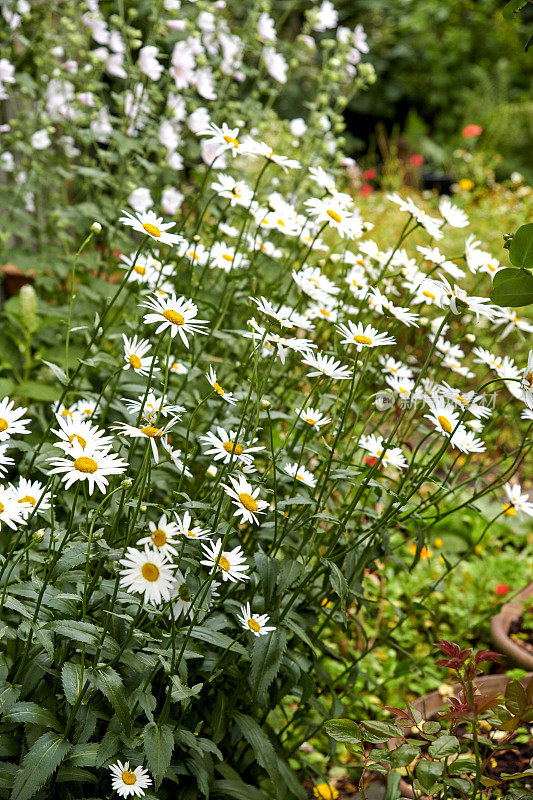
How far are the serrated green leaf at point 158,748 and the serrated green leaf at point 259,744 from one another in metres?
0.21

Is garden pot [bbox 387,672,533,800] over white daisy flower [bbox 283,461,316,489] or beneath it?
beneath

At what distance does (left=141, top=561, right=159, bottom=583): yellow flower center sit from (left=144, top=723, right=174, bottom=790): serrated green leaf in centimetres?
22

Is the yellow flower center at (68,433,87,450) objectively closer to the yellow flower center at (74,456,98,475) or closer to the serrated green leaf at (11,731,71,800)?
the yellow flower center at (74,456,98,475)

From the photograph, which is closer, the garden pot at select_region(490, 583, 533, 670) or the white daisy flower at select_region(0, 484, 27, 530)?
the white daisy flower at select_region(0, 484, 27, 530)

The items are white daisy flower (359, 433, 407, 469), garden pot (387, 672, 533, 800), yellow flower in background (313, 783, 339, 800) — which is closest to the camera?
white daisy flower (359, 433, 407, 469)

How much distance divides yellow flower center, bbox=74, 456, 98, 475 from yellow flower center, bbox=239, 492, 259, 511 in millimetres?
215

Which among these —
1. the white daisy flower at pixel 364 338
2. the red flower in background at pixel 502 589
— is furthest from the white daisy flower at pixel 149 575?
the red flower in background at pixel 502 589

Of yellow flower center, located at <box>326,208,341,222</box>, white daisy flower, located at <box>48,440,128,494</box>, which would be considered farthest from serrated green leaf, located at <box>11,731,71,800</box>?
yellow flower center, located at <box>326,208,341,222</box>

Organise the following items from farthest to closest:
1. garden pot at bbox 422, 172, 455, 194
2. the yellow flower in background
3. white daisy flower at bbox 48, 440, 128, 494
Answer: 1. garden pot at bbox 422, 172, 455, 194
2. the yellow flower in background
3. white daisy flower at bbox 48, 440, 128, 494

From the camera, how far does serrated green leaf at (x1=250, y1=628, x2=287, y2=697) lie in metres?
1.14

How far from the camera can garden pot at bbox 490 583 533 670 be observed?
1894mm

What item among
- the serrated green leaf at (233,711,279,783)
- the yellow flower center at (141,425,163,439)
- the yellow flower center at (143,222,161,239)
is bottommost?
the serrated green leaf at (233,711,279,783)

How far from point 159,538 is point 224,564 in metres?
0.12

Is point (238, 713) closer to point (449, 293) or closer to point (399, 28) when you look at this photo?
point (449, 293)
